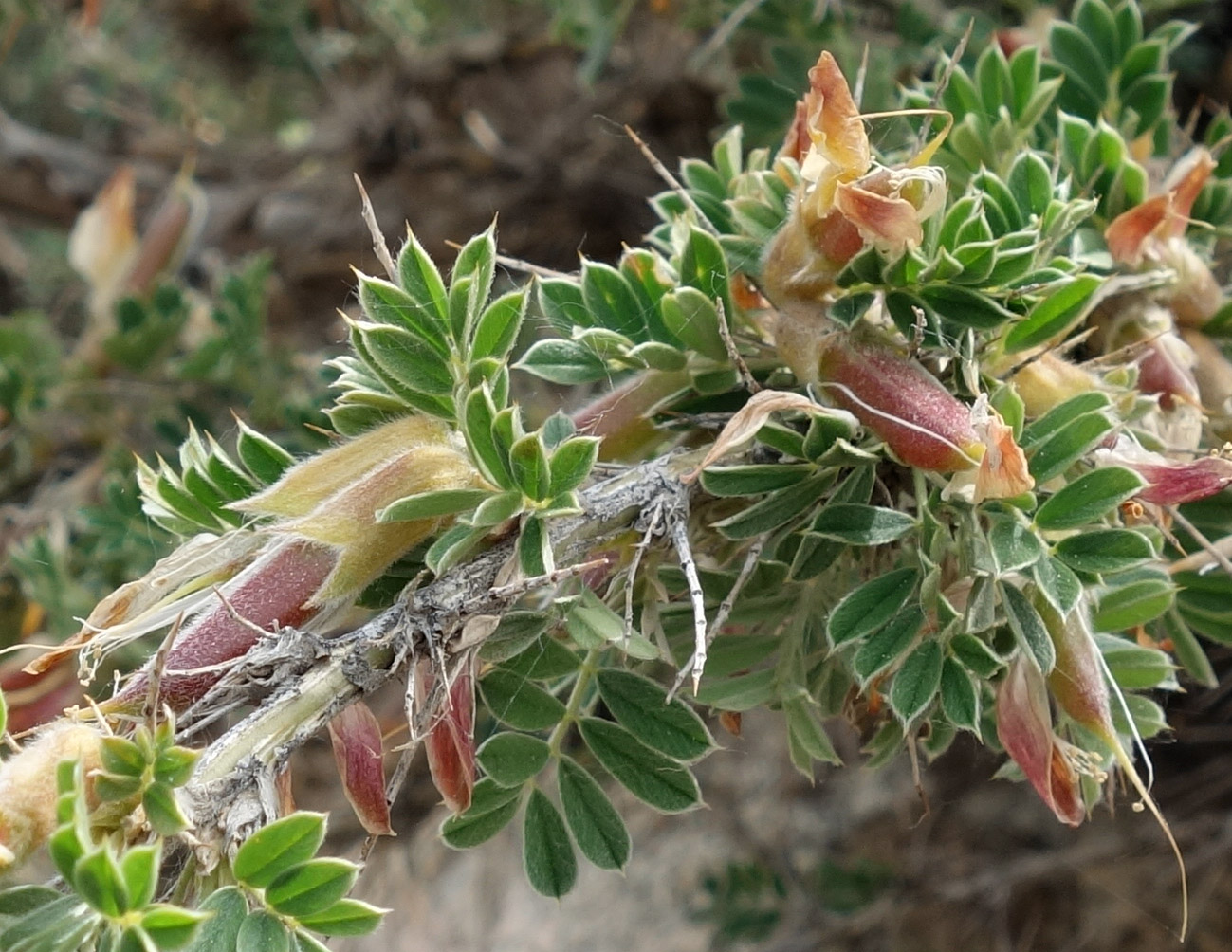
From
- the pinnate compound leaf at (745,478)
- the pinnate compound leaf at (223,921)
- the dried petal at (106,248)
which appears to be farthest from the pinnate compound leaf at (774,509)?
the dried petal at (106,248)

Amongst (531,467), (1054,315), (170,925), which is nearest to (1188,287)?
(1054,315)

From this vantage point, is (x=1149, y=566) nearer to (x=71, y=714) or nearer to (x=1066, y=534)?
(x=1066, y=534)

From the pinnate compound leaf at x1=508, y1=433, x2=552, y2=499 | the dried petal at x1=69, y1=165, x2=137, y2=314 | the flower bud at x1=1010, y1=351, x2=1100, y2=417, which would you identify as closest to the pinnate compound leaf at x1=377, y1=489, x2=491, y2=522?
the pinnate compound leaf at x1=508, y1=433, x2=552, y2=499

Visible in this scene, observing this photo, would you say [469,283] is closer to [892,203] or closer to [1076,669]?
[892,203]

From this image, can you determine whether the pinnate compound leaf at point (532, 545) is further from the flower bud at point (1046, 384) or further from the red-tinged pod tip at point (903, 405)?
the flower bud at point (1046, 384)

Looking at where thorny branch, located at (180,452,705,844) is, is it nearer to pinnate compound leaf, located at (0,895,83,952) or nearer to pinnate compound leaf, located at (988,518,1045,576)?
pinnate compound leaf, located at (0,895,83,952)
